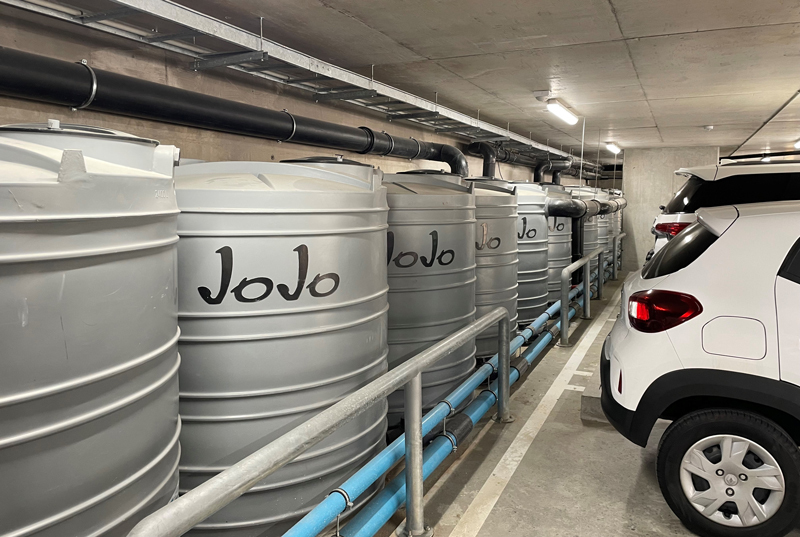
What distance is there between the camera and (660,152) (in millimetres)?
16359

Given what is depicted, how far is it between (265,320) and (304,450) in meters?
0.97

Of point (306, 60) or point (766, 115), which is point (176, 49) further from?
point (766, 115)

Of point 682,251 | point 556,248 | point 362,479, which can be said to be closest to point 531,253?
point 556,248

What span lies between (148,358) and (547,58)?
6112 millimetres

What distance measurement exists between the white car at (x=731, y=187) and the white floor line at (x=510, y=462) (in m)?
1.82

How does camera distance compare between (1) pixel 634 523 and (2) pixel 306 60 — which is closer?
(1) pixel 634 523

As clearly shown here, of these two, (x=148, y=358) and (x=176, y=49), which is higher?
→ (x=176, y=49)

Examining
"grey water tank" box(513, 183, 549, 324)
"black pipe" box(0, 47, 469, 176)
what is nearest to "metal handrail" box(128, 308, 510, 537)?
"black pipe" box(0, 47, 469, 176)

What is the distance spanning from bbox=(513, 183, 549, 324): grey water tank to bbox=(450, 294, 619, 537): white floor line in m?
1.18

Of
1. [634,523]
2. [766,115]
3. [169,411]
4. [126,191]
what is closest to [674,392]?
[634,523]

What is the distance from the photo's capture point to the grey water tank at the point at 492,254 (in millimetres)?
6121

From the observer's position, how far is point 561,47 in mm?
6273

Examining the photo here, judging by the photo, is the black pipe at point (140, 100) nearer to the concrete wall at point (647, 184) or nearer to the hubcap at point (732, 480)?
the hubcap at point (732, 480)

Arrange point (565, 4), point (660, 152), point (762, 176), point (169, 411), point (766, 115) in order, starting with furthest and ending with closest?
1. point (660, 152)
2. point (766, 115)
3. point (762, 176)
4. point (565, 4)
5. point (169, 411)
